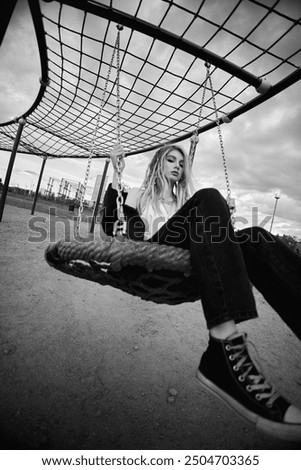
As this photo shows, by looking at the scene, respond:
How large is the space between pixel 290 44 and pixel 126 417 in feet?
8.14

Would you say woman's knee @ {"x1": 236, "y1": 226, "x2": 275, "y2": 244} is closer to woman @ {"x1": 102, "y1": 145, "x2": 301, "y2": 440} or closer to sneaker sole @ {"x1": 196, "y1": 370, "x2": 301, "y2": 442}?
Answer: woman @ {"x1": 102, "y1": 145, "x2": 301, "y2": 440}

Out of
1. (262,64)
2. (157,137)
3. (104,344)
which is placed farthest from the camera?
(157,137)

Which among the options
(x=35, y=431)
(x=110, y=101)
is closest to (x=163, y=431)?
(x=35, y=431)

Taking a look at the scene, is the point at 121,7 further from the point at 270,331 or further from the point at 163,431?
the point at 270,331

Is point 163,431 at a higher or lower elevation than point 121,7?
lower

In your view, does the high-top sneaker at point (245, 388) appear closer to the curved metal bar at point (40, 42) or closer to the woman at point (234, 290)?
the woman at point (234, 290)

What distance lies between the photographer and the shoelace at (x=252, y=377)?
0.73 m

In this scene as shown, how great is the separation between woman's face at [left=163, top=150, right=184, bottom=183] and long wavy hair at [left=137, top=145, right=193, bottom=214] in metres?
0.02

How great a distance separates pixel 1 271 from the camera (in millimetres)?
2645

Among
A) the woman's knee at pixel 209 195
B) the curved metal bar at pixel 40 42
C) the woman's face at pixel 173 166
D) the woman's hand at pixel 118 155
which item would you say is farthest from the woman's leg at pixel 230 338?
the curved metal bar at pixel 40 42

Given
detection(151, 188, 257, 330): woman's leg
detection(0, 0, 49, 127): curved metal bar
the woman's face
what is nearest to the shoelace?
detection(151, 188, 257, 330): woman's leg

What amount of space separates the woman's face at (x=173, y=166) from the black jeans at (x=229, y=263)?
89cm

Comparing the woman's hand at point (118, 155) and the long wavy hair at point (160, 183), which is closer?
the woman's hand at point (118, 155)

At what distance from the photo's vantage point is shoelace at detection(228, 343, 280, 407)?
734mm
